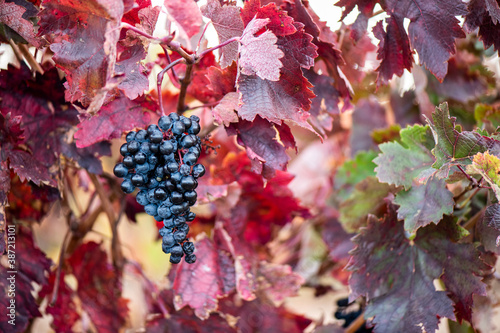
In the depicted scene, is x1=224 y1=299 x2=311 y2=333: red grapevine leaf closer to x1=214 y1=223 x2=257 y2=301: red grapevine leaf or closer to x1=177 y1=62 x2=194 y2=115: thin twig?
x1=214 y1=223 x2=257 y2=301: red grapevine leaf

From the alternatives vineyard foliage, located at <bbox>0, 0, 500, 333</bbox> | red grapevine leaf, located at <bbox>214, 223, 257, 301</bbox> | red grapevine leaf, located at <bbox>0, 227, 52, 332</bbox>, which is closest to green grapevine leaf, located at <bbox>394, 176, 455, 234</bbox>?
vineyard foliage, located at <bbox>0, 0, 500, 333</bbox>

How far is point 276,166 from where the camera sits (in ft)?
Result: 1.66

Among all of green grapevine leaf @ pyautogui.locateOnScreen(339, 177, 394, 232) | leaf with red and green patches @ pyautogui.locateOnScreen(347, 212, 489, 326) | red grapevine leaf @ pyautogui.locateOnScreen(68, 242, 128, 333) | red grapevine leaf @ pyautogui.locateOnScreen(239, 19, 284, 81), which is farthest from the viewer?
red grapevine leaf @ pyautogui.locateOnScreen(68, 242, 128, 333)

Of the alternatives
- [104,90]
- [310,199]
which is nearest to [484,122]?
[310,199]

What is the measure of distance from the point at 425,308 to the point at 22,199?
0.69 m

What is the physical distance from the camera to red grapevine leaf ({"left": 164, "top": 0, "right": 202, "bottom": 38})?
44 centimetres

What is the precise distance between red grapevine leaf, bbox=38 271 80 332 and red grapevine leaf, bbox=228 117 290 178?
462mm

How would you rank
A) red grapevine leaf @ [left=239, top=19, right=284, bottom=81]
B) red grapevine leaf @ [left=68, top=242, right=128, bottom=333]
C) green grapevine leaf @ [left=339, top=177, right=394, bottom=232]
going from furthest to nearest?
red grapevine leaf @ [left=68, top=242, right=128, bottom=333], green grapevine leaf @ [left=339, top=177, right=394, bottom=232], red grapevine leaf @ [left=239, top=19, right=284, bottom=81]

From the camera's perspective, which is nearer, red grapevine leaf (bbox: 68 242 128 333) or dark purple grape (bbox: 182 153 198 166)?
dark purple grape (bbox: 182 153 198 166)

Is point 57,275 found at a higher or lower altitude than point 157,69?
lower

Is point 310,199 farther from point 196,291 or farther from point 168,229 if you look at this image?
point 168,229

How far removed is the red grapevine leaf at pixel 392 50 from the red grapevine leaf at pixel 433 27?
0.6 inches

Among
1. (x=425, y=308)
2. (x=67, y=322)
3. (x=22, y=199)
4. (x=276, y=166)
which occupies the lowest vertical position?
(x=67, y=322)

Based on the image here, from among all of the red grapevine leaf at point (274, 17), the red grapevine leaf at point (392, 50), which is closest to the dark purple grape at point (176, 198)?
the red grapevine leaf at point (274, 17)
